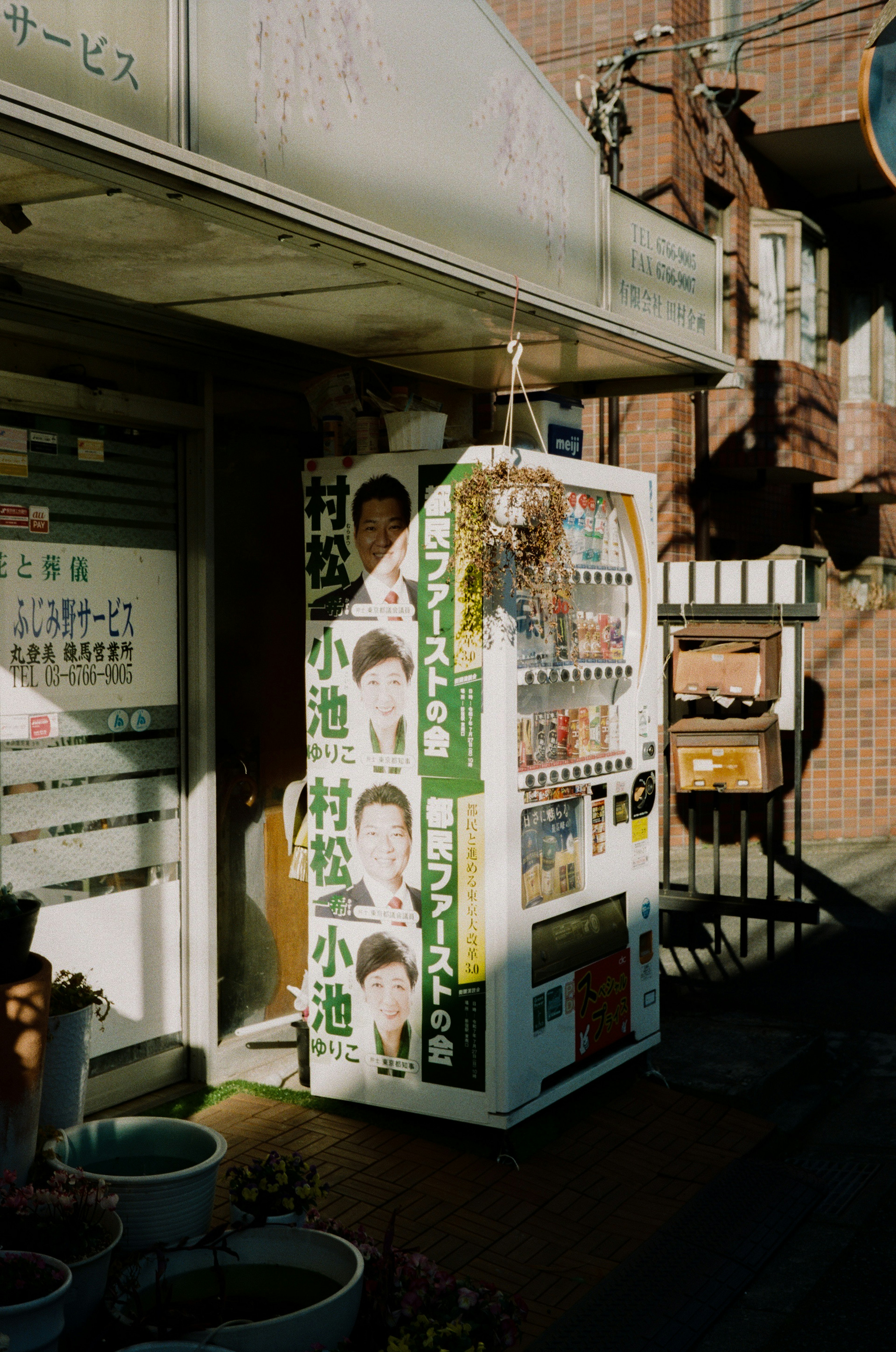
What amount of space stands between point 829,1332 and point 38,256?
4.55 m

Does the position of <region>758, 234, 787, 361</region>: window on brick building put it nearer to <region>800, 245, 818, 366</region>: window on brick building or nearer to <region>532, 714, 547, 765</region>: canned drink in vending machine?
<region>800, 245, 818, 366</region>: window on brick building

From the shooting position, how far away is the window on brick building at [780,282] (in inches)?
548

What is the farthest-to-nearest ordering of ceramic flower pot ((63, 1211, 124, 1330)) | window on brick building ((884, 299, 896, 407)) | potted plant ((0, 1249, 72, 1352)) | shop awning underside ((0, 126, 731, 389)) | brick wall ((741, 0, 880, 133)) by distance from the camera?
window on brick building ((884, 299, 896, 407)), brick wall ((741, 0, 880, 133)), shop awning underside ((0, 126, 731, 389)), ceramic flower pot ((63, 1211, 124, 1330)), potted plant ((0, 1249, 72, 1352))

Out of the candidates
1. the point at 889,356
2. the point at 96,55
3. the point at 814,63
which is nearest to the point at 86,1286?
the point at 96,55

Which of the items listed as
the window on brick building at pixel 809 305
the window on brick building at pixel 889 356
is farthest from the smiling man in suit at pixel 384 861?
the window on brick building at pixel 889 356

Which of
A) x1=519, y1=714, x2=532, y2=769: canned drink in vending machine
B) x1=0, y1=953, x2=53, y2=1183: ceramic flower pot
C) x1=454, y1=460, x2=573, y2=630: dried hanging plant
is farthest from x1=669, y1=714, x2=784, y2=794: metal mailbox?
x1=0, y1=953, x2=53, y2=1183: ceramic flower pot

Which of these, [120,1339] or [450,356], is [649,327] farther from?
[120,1339]

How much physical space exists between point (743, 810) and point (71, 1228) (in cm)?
525

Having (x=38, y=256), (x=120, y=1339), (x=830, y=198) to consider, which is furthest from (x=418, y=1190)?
(x=830, y=198)

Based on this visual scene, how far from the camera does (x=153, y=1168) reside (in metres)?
3.90

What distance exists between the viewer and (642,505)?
5918mm

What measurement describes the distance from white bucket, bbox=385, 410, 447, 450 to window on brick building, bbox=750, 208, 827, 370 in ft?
31.2

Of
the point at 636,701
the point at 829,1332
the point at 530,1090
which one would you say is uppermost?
the point at 636,701

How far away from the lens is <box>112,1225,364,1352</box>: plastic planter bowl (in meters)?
3.05
